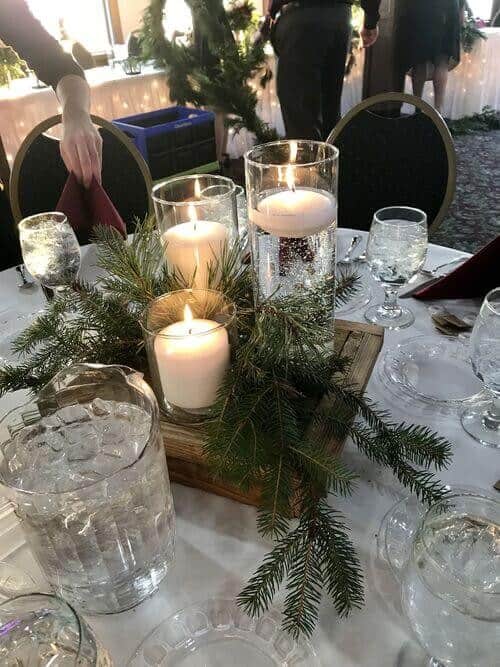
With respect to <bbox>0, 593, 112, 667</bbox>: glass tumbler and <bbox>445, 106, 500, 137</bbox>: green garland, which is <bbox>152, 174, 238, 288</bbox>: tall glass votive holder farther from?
<bbox>445, 106, 500, 137</bbox>: green garland

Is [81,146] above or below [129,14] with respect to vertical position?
below

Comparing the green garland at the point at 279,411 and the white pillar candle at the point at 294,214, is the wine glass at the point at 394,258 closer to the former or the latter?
the green garland at the point at 279,411

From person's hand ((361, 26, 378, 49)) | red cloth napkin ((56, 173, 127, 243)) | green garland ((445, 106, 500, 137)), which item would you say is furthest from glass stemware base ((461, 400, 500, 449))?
green garland ((445, 106, 500, 137))

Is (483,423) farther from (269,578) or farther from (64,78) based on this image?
(64,78)

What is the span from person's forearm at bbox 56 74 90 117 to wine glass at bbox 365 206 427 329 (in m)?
1.03

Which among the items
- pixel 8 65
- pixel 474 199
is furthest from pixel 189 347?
pixel 474 199

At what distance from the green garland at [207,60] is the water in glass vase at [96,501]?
9.90 ft

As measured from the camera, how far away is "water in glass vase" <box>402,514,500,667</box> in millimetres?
339

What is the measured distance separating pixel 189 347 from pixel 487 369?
12.9 inches

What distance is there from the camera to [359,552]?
510 millimetres

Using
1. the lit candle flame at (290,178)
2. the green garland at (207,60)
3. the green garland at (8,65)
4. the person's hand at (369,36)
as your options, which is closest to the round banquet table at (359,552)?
the lit candle flame at (290,178)

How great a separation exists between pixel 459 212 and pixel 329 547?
282 centimetres

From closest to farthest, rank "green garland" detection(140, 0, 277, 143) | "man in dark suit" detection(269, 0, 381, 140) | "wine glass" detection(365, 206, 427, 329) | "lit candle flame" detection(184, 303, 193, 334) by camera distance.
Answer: "lit candle flame" detection(184, 303, 193, 334) → "wine glass" detection(365, 206, 427, 329) → "man in dark suit" detection(269, 0, 381, 140) → "green garland" detection(140, 0, 277, 143)

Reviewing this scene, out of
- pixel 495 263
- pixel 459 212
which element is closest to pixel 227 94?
pixel 459 212
